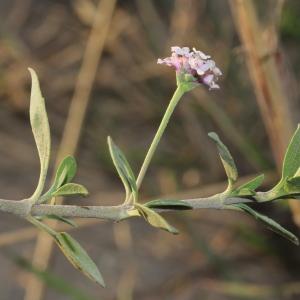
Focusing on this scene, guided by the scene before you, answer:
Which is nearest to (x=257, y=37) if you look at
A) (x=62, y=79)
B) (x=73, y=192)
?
(x=73, y=192)

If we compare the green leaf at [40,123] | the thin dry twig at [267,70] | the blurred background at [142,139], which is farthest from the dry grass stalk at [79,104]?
the green leaf at [40,123]

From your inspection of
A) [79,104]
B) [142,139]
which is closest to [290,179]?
[79,104]

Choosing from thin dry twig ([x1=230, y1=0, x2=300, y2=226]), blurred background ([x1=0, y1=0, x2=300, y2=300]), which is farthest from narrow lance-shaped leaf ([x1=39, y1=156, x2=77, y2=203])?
blurred background ([x1=0, y1=0, x2=300, y2=300])

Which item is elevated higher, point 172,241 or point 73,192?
point 172,241

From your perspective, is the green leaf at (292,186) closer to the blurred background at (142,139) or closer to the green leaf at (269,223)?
→ the green leaf at (269,223)

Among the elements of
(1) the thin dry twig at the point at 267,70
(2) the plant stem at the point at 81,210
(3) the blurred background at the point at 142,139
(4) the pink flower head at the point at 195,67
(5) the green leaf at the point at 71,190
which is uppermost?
(3) the blurred background at the point at 142,139

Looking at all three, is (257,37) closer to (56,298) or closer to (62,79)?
(56,298)
